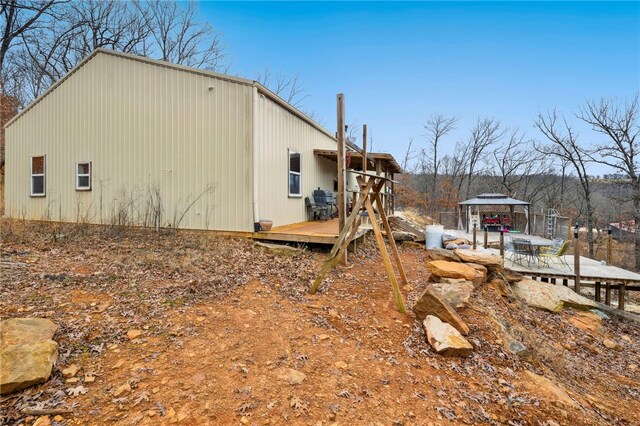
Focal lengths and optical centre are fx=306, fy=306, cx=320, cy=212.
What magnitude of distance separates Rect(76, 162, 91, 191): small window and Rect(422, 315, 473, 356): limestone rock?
9.73m

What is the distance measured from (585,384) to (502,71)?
16321 mm

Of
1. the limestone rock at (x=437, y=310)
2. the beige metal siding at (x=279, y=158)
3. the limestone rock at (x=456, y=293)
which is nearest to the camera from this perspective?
the limestone rock at (x=437, y=310)

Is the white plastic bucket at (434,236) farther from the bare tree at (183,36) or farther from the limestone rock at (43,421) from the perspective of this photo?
the bare tree at (183,36)

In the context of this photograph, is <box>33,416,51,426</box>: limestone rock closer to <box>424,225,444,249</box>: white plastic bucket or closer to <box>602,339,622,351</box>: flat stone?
<box>602,339,622,351</box>: flat stone

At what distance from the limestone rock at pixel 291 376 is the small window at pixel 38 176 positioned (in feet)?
36.3

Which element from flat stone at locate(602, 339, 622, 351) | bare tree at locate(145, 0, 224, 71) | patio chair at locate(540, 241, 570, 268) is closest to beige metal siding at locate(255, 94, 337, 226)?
flat stone at locate(602, 339, 622, 351)

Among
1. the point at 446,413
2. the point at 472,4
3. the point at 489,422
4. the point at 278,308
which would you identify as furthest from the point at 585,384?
the point at 472,4

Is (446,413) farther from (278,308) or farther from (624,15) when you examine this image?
(624,15)

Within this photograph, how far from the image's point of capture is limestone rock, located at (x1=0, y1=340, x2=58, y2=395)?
2.11 m

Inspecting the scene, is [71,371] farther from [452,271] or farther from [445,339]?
[452,271]

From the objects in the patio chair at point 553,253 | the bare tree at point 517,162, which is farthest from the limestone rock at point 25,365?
the bare tree at point 517,162

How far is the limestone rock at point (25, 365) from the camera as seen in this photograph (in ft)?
6.93

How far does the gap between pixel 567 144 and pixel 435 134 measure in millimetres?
10593

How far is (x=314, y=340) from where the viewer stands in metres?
3.14
